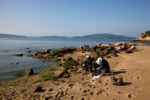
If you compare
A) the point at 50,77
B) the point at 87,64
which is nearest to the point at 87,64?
the point at 87,64

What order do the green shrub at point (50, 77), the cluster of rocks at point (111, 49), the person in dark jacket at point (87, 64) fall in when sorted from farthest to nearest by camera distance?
the cluster of rocks at point (111, 49) → the person in dark jacket at point (87, 64) → the green shrub at point (50, 77)

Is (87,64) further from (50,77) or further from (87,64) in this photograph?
(50,77)

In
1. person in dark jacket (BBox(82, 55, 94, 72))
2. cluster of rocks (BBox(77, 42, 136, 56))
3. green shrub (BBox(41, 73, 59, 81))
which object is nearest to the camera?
green shrub (BBox(41, 73, 59, 81))

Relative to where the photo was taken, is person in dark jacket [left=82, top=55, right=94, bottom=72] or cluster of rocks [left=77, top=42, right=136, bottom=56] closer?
person in dark jacket [left=82, top=55, right=94, bottom=72]

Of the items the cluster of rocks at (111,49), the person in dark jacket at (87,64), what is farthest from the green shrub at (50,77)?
the cluster of rocks at (111,49)

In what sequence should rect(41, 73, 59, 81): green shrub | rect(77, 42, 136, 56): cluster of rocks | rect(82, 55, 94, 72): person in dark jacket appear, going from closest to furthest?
rect(41, 73, 59, 81): green shrub < rect(82, 55, 94, 72): person in dark jacket < rect(77, 42, 136, 56): cluster of rocks

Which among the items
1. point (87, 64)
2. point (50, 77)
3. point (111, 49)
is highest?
point (111, 49)

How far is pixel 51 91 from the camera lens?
22.7 ft

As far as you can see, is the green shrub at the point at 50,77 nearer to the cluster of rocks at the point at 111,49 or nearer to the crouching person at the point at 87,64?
the crouching person at the point at 87,64

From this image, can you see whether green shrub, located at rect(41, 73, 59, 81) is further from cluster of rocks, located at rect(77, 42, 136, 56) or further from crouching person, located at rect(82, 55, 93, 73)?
cluster of rocks, located at rect(77, 42, 136, 56)

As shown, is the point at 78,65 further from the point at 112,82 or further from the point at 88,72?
the point at 112,82

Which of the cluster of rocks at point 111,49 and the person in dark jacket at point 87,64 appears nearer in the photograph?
the person in dark jacket at point 87,64

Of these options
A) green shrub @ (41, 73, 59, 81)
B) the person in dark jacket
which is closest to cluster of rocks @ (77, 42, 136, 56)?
the person in dark jacket

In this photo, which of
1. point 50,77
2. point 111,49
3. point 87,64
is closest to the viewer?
point 50,77
